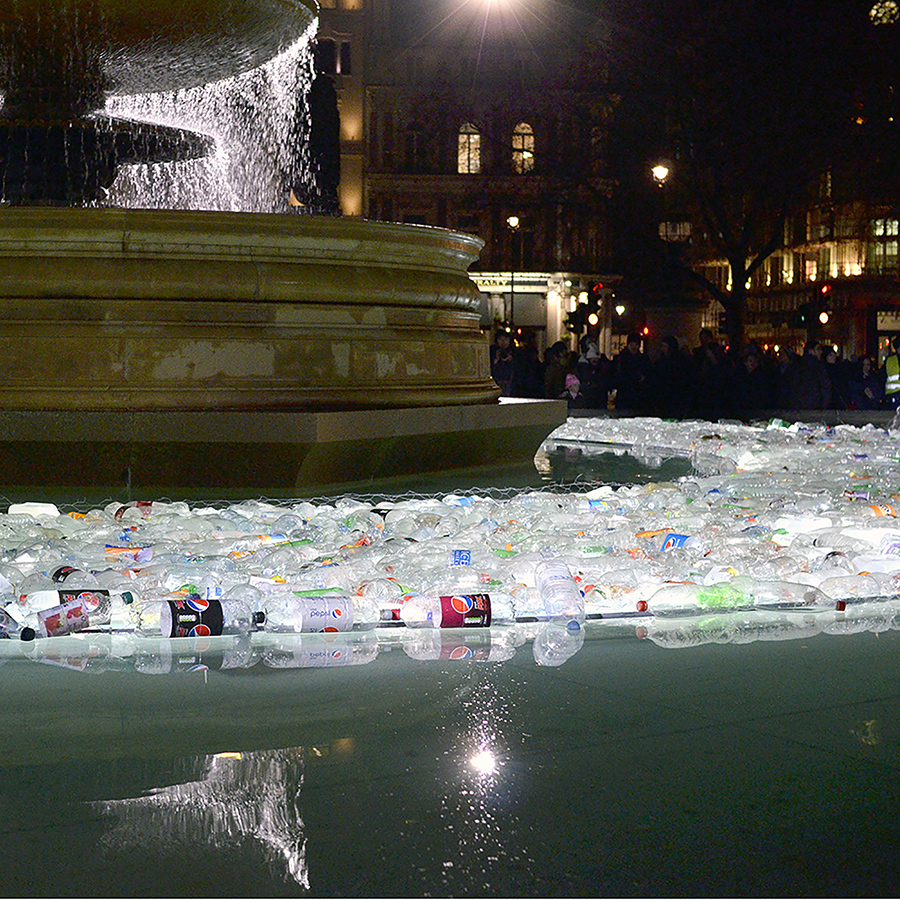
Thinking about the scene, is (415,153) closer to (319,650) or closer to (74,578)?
(74,578)

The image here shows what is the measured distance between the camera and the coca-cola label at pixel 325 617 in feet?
14.8

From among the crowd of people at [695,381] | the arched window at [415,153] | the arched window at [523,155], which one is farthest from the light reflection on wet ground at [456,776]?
the arched window at [415,153]

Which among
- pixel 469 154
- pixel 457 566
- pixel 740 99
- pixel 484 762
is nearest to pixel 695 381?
pixel 740 99

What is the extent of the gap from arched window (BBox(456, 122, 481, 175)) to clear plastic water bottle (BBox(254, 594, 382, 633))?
5587cm

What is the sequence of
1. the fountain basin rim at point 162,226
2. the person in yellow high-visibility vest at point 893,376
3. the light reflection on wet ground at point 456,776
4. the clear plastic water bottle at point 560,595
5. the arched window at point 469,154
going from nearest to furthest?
the light reflection on wet ground at point 456,776 < the clear plastic water bottle at point 560,595 < the fountain basin rim at point 162,226 < the person in yellow high-visibility vest at point 893,376 < the arched window at point 469,154

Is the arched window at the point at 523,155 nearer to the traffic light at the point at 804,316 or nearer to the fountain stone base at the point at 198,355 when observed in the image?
the traffic light at the point at 804,316

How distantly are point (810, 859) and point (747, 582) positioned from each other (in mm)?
2686

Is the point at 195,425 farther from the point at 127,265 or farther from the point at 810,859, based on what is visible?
the point at 810,859

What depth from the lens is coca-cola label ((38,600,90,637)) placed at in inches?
172

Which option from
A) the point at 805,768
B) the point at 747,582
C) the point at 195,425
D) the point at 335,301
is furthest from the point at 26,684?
the point at 335,301

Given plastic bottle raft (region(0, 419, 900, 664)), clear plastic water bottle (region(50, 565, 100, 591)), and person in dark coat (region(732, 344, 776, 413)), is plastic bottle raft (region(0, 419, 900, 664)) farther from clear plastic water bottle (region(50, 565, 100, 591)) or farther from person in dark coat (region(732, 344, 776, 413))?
person in dark coat (region(732, 344, 776, 413))

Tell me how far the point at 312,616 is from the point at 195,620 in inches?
14.9

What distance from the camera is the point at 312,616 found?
4.51 metres

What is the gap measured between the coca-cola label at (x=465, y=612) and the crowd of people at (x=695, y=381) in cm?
1574
